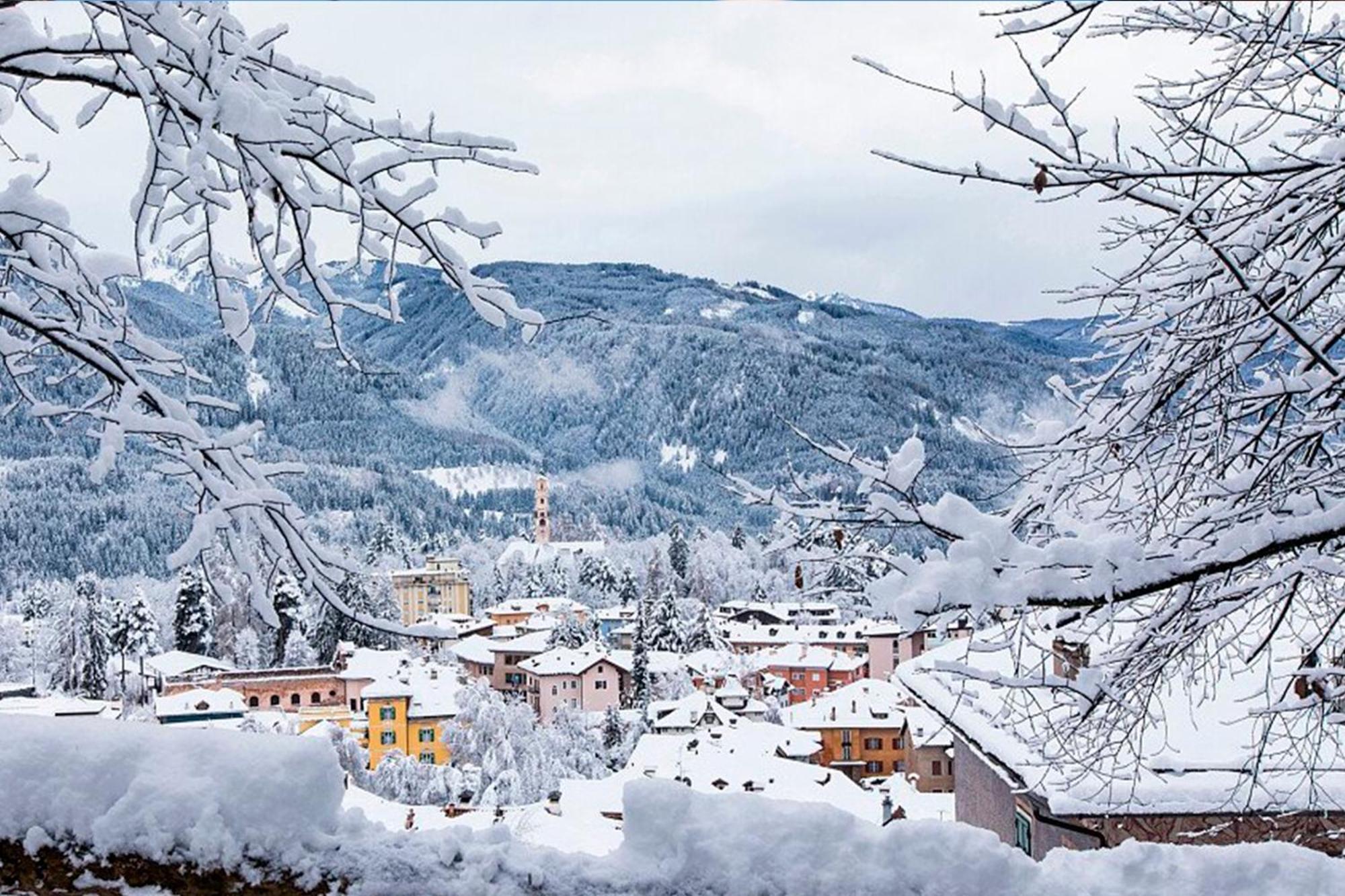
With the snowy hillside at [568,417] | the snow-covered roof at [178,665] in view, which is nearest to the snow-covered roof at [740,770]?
the snow-covered roof at [178,665]

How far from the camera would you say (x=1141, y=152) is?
272 cm

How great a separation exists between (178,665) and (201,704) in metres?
13.7

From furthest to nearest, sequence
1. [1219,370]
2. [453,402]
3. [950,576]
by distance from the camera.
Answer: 1. [453,402]
2. [1219,370]
3. [950,576]

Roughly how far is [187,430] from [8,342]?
A: 716 mm

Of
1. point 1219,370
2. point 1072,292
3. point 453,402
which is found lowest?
point 1219,370

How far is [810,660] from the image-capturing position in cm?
5028

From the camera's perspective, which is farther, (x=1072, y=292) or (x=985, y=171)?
(x=1072, y=292)

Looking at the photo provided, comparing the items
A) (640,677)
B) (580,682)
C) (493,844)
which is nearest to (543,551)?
(580,682)

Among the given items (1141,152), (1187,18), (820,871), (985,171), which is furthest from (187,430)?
(1187,18)

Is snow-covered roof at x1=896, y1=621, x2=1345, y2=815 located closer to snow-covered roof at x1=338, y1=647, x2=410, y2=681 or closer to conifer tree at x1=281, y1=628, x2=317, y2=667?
snow-covered roof at x1=338, y1=647, x2=410, y2=681

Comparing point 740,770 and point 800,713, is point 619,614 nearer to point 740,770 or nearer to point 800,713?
point 800,713

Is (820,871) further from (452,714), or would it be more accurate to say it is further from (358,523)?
(358,523)

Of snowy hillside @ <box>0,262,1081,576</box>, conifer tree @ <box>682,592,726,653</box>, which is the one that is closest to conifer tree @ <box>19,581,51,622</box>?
snowy hillside @ <box>0,262,1081,576</box>

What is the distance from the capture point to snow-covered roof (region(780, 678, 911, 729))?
116 feet
